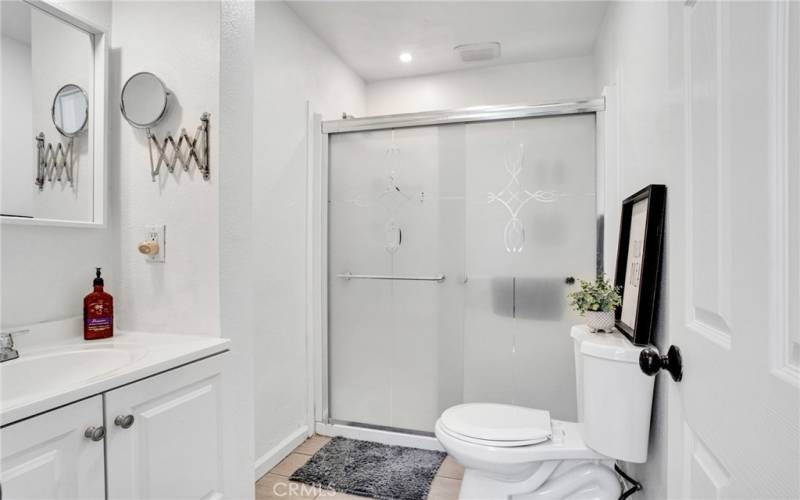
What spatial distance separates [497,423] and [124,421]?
4.27 ft

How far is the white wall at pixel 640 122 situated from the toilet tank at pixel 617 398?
0.17ft

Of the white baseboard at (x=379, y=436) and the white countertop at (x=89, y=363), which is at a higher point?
the white countertop at (x=89, y=363)

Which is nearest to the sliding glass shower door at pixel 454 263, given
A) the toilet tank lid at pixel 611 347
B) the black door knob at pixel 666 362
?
the toilet tank lid at pixel 611 347

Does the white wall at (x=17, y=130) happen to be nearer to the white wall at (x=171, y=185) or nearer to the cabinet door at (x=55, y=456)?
the white wall at (x=171, y=185)

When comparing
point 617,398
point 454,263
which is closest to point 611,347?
point 617,398

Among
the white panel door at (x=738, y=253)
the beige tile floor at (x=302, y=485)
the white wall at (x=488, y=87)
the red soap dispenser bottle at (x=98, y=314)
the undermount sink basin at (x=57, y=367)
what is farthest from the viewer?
the white wall at (x=488, y=87)

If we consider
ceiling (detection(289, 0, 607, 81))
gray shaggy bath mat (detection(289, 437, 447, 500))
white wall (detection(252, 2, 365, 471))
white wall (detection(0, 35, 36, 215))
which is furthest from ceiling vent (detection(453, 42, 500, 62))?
gray shaggy bath mat (detection(289, 437, 447, 500))

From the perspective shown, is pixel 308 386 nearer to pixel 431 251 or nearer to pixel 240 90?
pixel 431 251

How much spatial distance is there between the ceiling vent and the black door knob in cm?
259

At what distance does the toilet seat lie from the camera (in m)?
1.60

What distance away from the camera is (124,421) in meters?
1.05

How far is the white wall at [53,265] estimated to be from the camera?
51.1 inches

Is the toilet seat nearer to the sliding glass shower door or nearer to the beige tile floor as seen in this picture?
the beige tile floor

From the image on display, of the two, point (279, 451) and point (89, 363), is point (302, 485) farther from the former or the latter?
point (89, 363)
